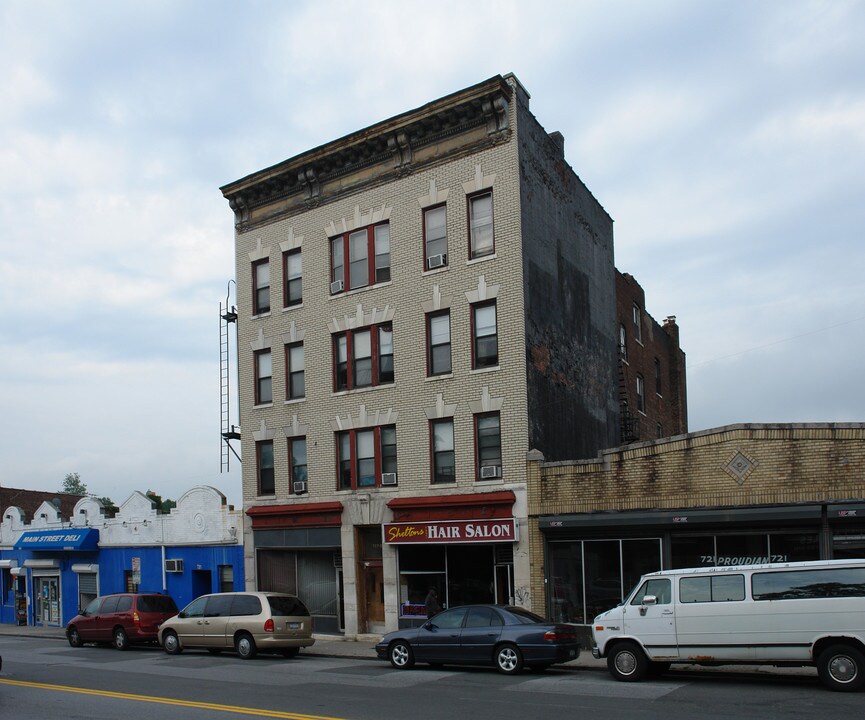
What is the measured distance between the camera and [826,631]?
14.8m

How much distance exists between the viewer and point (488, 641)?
736 inches

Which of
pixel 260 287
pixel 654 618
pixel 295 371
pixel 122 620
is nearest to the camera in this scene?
pixel 654 618

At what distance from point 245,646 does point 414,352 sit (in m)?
9.29

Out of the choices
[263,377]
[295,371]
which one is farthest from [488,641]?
[263,377]

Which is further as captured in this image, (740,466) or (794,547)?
(740,466)

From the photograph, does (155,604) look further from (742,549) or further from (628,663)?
(742,549)

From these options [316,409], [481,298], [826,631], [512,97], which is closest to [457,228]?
[481,298]

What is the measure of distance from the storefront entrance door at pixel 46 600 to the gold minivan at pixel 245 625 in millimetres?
16484

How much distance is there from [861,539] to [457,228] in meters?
13.1

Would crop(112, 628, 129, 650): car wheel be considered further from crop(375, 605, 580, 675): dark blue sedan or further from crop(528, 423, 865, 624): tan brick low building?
crop(528, 423, 865, 624): tan brick low building

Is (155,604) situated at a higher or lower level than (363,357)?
lower

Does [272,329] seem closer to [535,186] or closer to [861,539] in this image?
[535,186]

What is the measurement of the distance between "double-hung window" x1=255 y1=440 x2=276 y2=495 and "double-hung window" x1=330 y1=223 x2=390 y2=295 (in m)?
5.85

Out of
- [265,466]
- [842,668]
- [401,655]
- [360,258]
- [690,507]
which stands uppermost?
[360,258]
